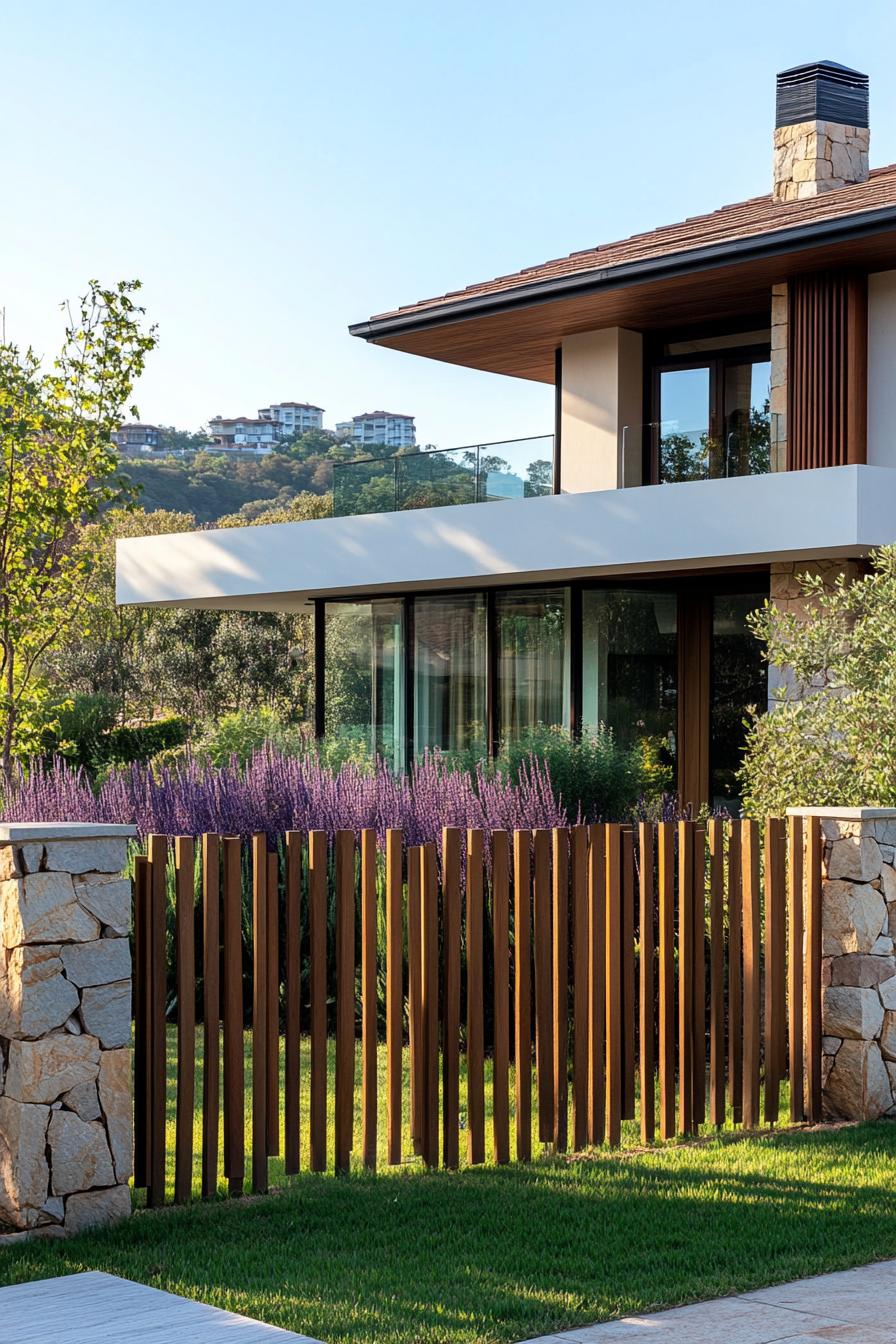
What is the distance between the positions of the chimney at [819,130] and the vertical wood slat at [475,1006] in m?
14.2

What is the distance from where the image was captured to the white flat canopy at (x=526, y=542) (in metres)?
14.2

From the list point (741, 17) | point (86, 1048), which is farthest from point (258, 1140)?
point (741, 17)

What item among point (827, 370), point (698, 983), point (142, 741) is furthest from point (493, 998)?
point (142, 741)

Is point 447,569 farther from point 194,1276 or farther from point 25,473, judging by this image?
point 194,1276

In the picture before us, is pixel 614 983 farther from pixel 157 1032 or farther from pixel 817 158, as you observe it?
pixel 817 158

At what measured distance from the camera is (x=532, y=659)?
18.2m

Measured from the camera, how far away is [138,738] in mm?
28109

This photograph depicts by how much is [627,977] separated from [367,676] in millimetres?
13735

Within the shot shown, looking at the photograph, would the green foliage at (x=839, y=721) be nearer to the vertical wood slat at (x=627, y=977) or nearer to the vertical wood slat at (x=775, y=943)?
the vertical wood slat at (x=775, y=943)

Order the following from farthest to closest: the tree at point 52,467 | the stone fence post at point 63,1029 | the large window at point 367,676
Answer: the large window at point 367,676 < the tree at point 52,467 < the stone fence post at point 63,1029

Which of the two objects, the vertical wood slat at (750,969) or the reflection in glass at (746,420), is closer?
the vertical wood slat at (750,969)

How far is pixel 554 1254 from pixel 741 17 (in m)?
22.9

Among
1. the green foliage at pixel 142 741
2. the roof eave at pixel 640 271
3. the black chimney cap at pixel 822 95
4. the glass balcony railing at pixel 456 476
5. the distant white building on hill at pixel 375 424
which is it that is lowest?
the green foliage at pixel 142 741

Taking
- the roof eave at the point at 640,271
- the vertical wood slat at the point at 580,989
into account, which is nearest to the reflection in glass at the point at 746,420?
the roof eave at the point at 640,271
